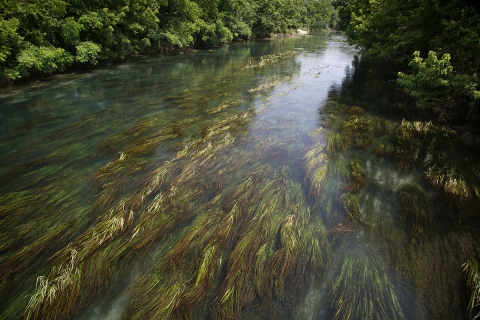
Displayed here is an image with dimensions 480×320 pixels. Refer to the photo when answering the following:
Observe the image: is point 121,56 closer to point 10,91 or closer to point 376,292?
point 10,91

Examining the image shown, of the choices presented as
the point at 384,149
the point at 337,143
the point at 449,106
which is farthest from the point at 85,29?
the point at 449,106

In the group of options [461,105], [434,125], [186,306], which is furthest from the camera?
[461,105]

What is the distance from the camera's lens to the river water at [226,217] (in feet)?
11.4

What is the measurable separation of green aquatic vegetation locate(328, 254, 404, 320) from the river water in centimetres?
2

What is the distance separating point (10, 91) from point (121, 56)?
10.00 metres

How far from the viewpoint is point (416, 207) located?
5.41 meters

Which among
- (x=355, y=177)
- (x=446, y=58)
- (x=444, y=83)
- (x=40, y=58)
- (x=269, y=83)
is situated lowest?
(x=355, y=177)

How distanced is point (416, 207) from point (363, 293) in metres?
2.94

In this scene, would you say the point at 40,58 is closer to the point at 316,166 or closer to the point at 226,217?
the point at 226,217

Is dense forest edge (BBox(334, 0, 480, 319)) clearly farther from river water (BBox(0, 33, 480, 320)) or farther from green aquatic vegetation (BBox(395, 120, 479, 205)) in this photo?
river water (BBox(0, 33, 480, 320))

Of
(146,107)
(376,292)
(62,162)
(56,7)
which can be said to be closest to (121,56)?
(56,7)

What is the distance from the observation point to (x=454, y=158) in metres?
7.55

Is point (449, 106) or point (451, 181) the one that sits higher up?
point (449, 106)

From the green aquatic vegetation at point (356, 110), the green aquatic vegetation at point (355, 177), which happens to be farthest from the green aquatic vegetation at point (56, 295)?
the green aquatic vegetation at point (356, 110)
